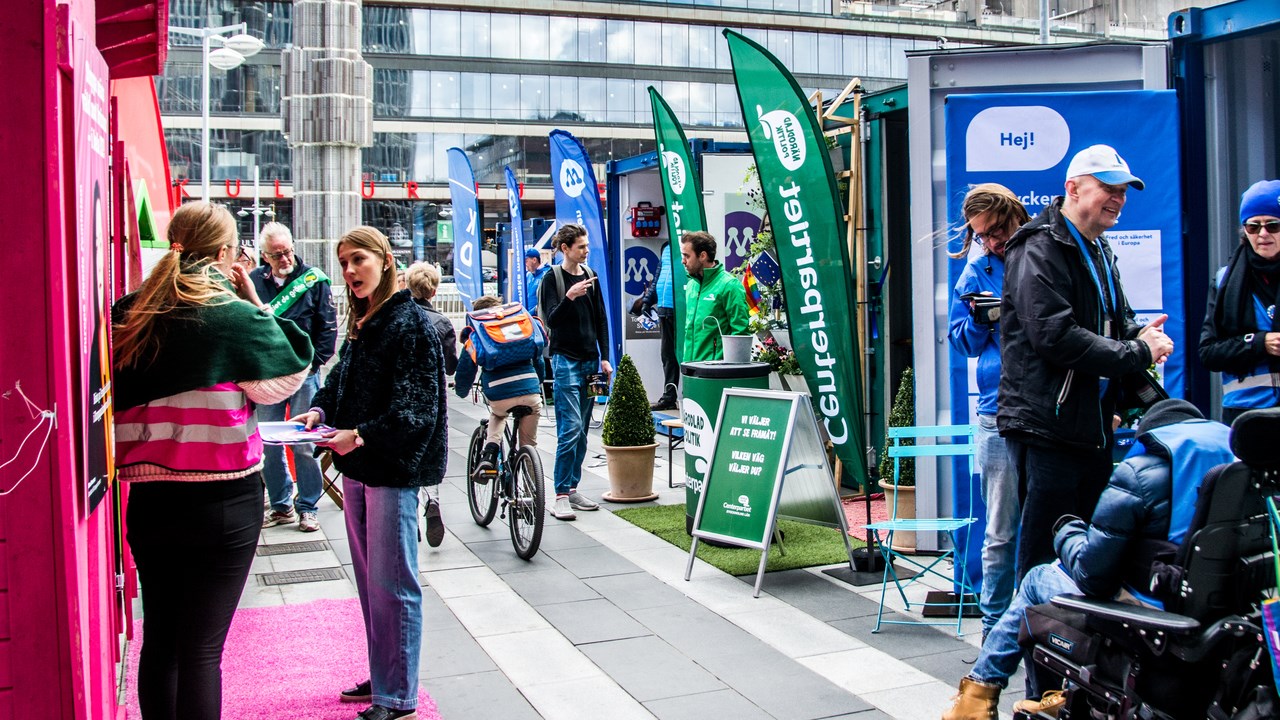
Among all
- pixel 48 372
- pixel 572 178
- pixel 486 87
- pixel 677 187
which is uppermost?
pixel 486 87

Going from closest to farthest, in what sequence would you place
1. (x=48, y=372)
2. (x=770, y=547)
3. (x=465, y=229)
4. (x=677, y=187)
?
(x=48, y=372) → (x=770, y=547) → (x=677, y=187) → (x=465, y=229)

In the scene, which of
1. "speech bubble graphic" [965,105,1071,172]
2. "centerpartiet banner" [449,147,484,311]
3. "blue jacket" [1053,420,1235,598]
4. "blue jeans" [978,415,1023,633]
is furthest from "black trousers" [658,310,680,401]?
"blue jacket" [1053,420,1235,598]

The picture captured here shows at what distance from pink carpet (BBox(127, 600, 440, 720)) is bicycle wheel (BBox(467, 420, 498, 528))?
186cm

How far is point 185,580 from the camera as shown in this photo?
3.50 meters

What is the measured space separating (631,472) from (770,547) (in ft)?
6.78

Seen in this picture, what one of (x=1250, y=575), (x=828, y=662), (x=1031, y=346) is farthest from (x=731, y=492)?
(x=1250, y=575)

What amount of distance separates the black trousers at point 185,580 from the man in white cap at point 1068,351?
2.74 m

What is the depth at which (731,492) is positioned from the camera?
6.71m

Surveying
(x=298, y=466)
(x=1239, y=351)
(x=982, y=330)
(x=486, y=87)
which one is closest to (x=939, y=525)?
(x=982, y=330)

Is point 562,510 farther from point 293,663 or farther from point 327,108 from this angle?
point 327,108

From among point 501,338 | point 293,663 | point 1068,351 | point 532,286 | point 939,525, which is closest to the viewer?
point 1068,351

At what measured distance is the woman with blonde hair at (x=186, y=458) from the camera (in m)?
3.48

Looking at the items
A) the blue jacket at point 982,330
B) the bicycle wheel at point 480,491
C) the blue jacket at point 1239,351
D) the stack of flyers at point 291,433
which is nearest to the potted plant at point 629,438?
the bicycle wheel at point 480,491

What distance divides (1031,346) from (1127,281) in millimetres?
2085
